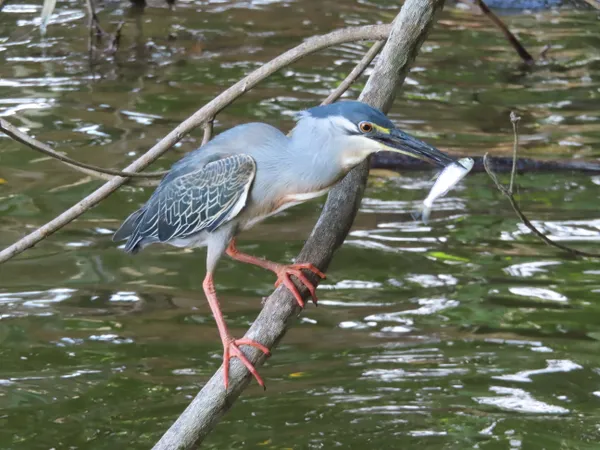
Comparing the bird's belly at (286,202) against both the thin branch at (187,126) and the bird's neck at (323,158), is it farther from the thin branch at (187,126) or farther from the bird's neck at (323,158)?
the thin branch at (187,126)

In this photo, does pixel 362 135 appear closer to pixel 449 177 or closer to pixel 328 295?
pixel 449 177

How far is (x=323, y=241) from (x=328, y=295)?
2.71 meters

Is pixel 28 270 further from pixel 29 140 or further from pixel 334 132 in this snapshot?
pixel 334 132

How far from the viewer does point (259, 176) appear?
3.17 metres

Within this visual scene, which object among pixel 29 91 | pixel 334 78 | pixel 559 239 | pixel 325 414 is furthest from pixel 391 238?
pixel 29 91

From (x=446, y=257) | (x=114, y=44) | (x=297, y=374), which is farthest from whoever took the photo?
(x=114, y=44)

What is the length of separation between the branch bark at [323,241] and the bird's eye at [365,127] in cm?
41

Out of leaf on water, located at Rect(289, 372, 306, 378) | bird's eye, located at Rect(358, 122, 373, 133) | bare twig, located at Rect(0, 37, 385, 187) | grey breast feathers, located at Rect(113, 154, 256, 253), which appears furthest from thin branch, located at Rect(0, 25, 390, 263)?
leaf on water, located at Rect(289, 372, 306, 378)

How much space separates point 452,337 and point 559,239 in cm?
144

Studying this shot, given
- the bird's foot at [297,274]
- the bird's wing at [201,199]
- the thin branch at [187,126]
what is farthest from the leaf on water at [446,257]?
the bird's foot at [297,274]

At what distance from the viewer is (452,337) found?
213 inches

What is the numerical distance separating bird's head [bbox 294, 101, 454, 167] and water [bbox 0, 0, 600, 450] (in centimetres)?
193

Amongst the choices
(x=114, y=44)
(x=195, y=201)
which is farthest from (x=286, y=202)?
(x=114, y=44)

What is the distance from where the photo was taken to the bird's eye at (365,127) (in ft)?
9.54
